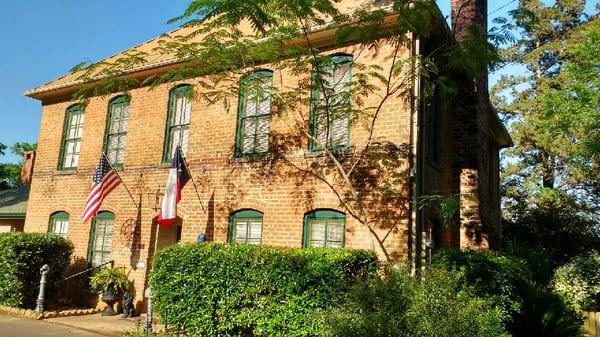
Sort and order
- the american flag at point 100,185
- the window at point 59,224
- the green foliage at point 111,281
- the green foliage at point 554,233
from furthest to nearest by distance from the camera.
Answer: the green foliage at point 554,233 → the window at point 59,224 → the american flag at point 100,185 → the green foliage at point 111,281

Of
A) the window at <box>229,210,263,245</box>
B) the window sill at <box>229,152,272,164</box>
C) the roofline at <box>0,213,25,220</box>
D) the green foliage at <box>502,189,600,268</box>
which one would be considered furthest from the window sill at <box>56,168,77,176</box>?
the green foliage at <box>502,189,600,268</box>

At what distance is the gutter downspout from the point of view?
856 cm

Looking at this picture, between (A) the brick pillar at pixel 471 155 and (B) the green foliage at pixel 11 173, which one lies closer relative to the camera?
(A) the brick pillar at pixel 471 155

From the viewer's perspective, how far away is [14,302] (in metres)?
11.0

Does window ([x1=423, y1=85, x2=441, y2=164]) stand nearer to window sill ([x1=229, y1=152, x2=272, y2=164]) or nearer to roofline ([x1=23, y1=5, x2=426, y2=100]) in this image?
roofline ([x1=23, y1=5, x2=426, y2=100])

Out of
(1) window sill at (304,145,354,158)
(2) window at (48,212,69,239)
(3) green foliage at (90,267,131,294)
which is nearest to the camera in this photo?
(1) window sill at (304,145,354,158)

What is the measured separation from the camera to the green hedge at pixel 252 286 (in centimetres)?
721

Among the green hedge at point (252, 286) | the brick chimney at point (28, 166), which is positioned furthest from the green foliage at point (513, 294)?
the brick chimney at point (28, 166)

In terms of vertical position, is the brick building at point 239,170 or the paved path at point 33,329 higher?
the brick building at point 239,170

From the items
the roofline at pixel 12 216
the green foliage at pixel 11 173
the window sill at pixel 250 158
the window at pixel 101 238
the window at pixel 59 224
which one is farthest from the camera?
the green foliage at pixel 11 173

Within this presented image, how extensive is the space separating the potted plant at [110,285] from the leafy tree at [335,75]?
14.1 feet

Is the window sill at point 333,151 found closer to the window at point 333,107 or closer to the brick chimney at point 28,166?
the window at point 333,107

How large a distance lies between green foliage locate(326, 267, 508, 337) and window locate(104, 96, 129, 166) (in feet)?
30.6

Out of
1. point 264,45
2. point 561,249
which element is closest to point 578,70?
point 561,249
